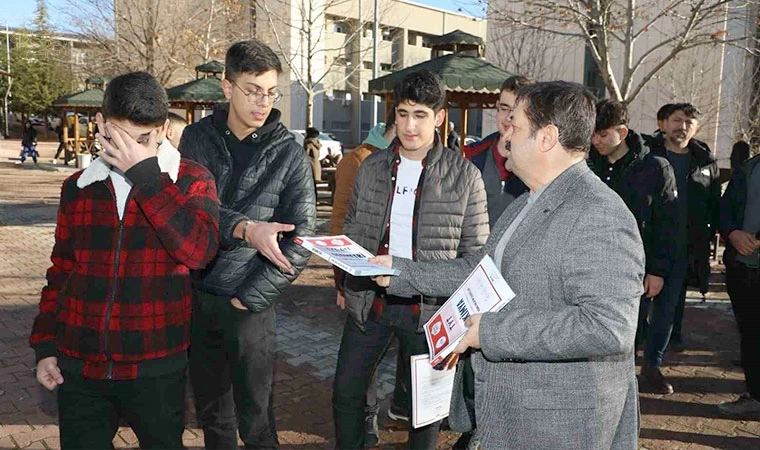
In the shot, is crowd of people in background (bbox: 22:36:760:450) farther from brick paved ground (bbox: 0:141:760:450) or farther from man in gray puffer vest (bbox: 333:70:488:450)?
brick paved ground (bbox: 0:141:760:450)

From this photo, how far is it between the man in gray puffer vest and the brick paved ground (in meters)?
0.89

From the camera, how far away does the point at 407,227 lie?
3.51 m

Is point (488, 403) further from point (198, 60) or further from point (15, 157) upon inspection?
point (15, 157)

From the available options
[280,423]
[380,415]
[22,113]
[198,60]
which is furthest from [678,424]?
[22,113]

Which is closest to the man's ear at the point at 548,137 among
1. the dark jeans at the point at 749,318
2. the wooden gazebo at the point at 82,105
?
the dark jeans at the point at 749,318

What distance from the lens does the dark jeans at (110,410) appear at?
2461 mm

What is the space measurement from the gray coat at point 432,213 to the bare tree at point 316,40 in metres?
15.5

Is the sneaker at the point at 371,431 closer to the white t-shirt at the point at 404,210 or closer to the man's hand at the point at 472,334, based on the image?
the white t-shirt at the point at 404,210

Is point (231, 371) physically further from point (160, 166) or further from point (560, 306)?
point (560, 306)

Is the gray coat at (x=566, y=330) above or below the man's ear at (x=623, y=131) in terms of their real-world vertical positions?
below

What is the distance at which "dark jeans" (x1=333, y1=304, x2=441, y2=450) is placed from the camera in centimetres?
346

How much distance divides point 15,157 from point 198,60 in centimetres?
1252

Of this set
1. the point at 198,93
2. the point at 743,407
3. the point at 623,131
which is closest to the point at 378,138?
the point at 623,131

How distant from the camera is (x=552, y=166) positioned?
221cm
